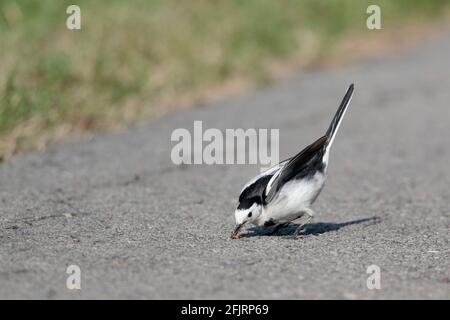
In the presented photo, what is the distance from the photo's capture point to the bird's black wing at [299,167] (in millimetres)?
5434

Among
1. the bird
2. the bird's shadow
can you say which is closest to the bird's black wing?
the bird

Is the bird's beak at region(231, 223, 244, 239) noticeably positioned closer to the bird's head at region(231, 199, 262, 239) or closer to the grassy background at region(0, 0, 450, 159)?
the bird's head at region(231, 199, 262, 239)

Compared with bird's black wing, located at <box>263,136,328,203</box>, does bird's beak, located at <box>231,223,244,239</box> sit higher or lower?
lower

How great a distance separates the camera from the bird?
541 cm

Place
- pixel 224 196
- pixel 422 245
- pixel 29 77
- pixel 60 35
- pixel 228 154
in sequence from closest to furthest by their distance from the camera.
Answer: pixel 422 245, pixel 224 196, pixel 228 154, pixel 29 77, pixel 60 35

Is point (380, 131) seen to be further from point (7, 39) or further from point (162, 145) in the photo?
point (7, 39)

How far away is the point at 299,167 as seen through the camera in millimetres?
5539

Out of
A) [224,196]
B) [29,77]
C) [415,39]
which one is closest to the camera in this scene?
[224,196]

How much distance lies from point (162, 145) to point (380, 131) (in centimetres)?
255

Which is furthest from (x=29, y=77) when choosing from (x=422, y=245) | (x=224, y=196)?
(x=422, y=245)

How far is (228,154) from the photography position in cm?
880

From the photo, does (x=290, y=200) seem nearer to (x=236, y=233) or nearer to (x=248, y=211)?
(x=248, y=211)

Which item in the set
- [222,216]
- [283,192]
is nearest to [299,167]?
[283,192]

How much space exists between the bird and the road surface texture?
0.52ft
